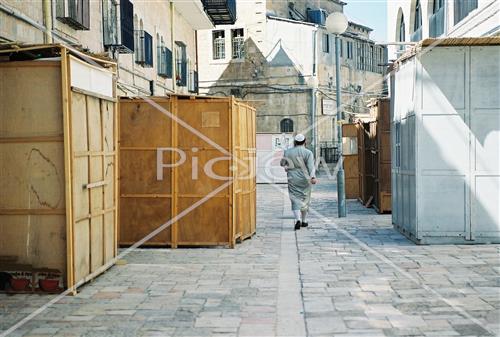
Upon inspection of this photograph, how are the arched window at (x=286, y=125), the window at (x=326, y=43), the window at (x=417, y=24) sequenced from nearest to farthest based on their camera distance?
the window at (x=417, y=24), the arched window at (x=286, y=125), the window at (x=326, y=43)

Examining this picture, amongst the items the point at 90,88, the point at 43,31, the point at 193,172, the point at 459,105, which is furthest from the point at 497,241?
the point at 43,31

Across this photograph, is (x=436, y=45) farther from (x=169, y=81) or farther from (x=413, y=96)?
(x=169, y=81)

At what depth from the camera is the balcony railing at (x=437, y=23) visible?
23.0m

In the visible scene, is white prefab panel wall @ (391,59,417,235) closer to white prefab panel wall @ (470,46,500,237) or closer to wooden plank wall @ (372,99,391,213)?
white prefab panel wall @ (470,46,500,237)

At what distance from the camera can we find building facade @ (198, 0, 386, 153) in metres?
40.2

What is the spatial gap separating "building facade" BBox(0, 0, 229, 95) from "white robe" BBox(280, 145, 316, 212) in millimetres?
4114

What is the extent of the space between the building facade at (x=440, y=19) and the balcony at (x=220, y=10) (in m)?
7.35

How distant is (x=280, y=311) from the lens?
21.2ft

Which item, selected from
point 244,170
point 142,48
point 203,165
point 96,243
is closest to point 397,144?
point 244,170

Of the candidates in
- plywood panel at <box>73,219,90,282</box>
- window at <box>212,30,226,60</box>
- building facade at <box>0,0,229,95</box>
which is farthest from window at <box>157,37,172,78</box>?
window at <box>212,30,226,60</box>

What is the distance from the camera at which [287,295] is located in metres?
7.16

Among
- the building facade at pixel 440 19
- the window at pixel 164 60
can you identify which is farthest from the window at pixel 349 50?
the window at pixel 164 60

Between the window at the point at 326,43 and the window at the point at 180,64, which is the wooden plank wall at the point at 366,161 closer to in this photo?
the window at the point at 180,64

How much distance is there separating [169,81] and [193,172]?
47.8ft
